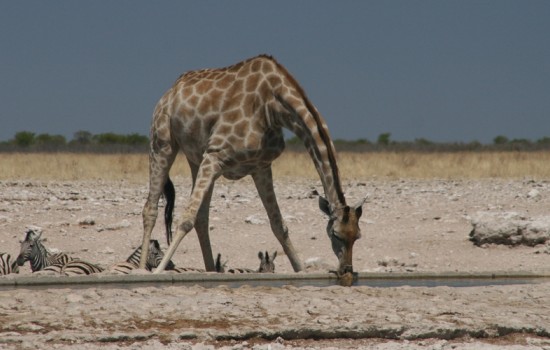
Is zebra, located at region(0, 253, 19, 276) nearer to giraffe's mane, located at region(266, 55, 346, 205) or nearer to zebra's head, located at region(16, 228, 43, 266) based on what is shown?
zebra's head, located at region(16, 228, 43, 266)

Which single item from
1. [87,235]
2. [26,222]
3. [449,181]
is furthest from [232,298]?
[449,181]

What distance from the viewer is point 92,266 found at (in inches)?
367

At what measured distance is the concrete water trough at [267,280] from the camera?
752 cm

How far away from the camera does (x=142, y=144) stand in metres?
48.1

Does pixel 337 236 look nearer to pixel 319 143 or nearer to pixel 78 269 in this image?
pixel 319 143

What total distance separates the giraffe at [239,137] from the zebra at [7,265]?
1382mm

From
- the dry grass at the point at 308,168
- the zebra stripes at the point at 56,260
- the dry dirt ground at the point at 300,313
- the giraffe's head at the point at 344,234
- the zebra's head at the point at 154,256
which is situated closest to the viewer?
the dry dirt ground at the point at 300,313

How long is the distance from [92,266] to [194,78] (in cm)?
185

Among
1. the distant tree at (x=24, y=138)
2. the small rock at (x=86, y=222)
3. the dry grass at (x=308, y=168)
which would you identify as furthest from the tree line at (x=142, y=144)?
the small rock at (x=86, y=222)

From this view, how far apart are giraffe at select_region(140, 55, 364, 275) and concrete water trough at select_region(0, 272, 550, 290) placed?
0.31 metres

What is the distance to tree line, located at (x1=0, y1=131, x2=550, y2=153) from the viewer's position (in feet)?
129

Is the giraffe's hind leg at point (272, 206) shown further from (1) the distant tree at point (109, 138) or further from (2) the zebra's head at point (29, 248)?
(1) the distant tree at point (109, 138)

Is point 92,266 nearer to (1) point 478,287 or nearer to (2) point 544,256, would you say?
(1) point 478,287

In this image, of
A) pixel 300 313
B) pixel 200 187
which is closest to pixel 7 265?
pixel 200 187
